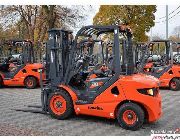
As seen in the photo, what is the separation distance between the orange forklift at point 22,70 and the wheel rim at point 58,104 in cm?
650

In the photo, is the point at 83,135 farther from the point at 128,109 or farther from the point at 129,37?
the point at 129,37

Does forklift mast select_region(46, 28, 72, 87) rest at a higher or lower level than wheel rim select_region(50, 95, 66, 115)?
higher

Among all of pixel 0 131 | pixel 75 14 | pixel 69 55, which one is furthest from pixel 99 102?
pixel 75 14

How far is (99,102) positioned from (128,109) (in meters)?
0.80

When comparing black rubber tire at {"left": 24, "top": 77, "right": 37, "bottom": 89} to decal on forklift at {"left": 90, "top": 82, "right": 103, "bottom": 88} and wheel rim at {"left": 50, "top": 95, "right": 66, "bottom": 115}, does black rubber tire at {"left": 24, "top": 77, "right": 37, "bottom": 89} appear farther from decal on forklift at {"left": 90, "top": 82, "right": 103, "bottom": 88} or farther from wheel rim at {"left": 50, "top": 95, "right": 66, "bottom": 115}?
decal on forklift at {"left": 90, "top": 82, "right": 103, "bottom": 88}

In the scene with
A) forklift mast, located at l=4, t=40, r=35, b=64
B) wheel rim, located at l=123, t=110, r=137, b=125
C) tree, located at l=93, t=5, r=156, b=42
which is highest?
tree, located at l=93, t=5, r=156, b=42

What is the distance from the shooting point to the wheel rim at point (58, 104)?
9.06m

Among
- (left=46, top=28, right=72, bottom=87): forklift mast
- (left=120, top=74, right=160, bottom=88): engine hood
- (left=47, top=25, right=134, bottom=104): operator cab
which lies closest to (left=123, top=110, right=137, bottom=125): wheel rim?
(left=120, top=74, right=160, bottom=88): engine hood

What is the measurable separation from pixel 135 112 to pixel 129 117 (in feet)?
0.66

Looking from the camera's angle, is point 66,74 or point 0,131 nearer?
point 0,131

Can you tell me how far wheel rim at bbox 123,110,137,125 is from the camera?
319 inches

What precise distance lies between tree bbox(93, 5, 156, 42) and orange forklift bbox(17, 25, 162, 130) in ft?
54.0

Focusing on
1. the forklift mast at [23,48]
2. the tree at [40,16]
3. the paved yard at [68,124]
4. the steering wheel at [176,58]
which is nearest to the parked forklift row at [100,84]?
the paved yard at [68,124]

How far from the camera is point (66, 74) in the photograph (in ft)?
30.0
